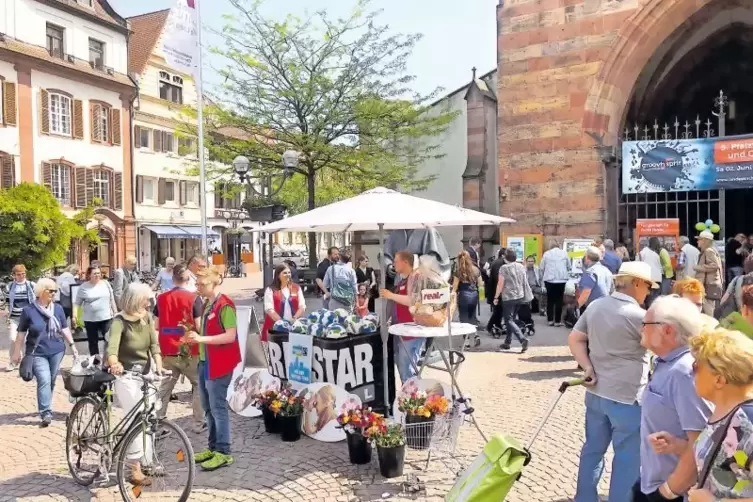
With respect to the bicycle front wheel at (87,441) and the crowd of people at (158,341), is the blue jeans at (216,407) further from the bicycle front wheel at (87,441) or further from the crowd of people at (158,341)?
the bicycle front wheel at (87,441)

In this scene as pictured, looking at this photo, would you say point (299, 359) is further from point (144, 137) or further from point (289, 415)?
point (144, 137)

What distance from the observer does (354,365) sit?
20.4 ft

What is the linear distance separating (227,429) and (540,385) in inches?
171

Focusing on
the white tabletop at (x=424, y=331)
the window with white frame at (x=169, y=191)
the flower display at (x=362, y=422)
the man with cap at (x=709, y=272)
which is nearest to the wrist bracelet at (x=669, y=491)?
the flower display at (x=362, y=422)

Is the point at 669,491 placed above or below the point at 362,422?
above

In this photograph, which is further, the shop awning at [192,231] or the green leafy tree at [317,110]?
the shop awning at [192,231]

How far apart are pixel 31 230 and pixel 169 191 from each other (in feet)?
60.4

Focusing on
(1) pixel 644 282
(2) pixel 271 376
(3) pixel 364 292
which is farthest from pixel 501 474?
(3) pixel 364 292

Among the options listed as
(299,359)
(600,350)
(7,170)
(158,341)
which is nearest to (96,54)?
(7,170)

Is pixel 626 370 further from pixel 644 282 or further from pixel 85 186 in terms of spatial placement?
pixel 85 186

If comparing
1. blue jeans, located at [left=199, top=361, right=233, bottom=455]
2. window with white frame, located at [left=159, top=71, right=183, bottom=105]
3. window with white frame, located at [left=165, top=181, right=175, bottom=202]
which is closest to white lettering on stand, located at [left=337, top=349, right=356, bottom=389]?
blue jeans, located at [left=199, top=361, right=233, bottom=455]

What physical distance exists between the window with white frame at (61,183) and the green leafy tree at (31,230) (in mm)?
8349

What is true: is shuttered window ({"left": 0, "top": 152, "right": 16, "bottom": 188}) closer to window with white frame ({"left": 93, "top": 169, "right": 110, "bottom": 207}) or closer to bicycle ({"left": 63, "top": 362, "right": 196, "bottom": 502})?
window with white frame ({"left": 93, "top": 169, "right": 110, "bottom": 207})

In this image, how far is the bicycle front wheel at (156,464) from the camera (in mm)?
4664
